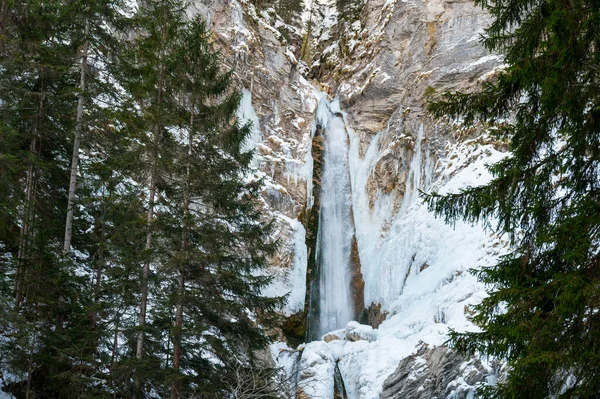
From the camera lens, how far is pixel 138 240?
9016mm

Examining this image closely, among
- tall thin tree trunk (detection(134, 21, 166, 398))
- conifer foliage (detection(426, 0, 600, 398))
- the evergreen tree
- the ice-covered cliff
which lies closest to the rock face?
the ice-covered cliff

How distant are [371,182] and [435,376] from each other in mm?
12386

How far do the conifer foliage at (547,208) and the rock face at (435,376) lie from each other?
16.5ft

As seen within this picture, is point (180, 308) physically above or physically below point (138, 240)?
below

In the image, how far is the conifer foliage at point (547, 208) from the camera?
4.64 meters

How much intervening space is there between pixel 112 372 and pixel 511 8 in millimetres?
8296

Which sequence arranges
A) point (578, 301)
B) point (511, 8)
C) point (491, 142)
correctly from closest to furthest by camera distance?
point (578, 301) < point (511, 8) < point (491, 142)

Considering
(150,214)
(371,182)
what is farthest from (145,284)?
(371,182)

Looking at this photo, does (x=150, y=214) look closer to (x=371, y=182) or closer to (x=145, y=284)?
(x=145, y=284)

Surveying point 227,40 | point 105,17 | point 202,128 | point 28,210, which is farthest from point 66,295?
point 227,40

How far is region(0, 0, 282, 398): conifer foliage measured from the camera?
8.49m

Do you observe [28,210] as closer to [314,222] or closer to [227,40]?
[314,222]

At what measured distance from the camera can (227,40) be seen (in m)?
24.0

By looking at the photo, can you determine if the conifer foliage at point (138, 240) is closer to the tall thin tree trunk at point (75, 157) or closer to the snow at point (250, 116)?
the tall thin tree trunk at point (75, 157)
